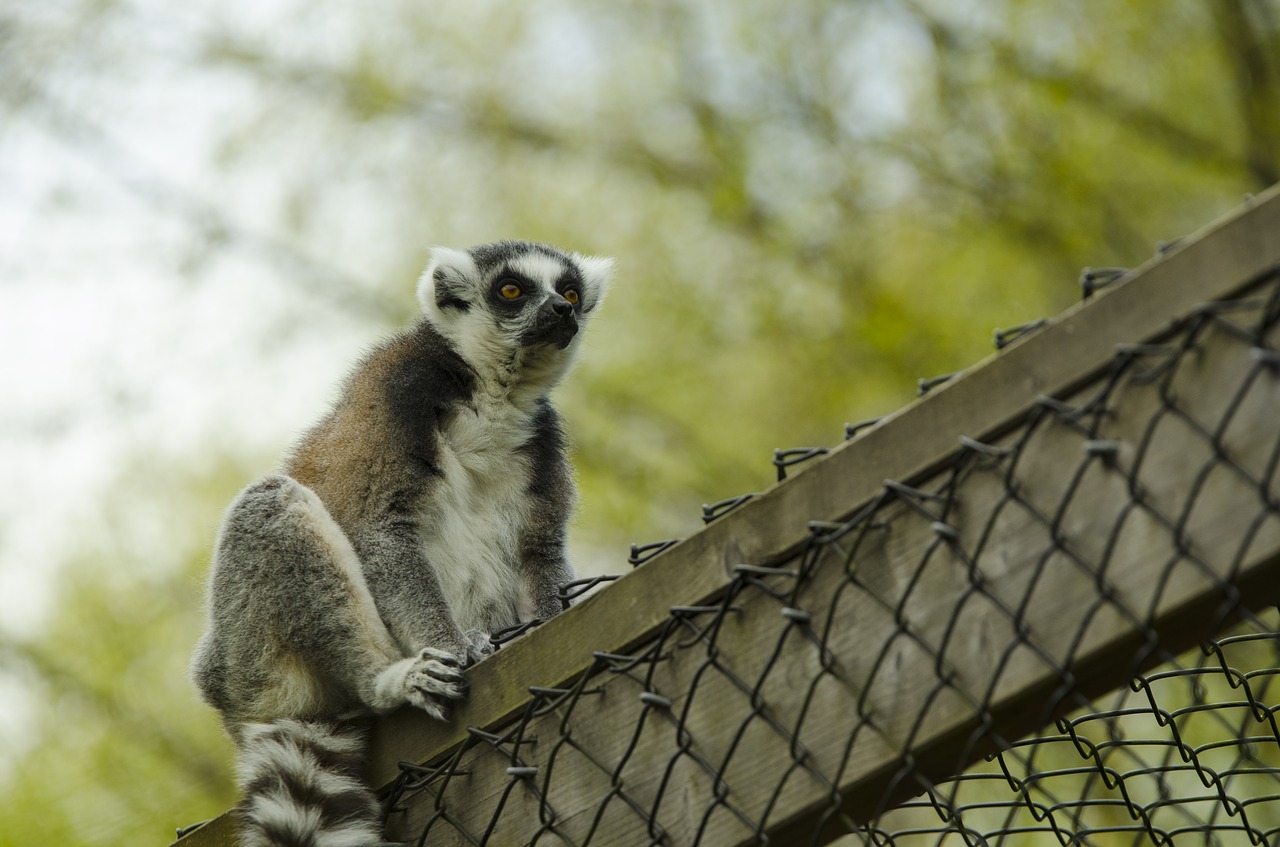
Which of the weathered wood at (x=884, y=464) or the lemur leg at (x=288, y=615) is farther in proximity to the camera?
the lemur leg at (x=288, y=615)

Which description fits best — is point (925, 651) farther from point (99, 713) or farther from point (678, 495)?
point (99, 713)

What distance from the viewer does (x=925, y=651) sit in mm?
1985

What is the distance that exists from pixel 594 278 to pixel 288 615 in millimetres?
2438

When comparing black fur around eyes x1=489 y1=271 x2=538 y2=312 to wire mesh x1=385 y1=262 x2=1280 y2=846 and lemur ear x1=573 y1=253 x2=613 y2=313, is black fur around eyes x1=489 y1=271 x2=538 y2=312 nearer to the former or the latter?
lemur ear x1=573 y1=253 x2=613 y2=313

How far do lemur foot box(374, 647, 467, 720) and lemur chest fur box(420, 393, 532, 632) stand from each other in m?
0.90

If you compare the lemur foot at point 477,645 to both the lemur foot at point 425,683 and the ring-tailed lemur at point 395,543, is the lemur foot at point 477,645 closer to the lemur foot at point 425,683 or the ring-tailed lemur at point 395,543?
the ring-tailed lemur at point 395,543

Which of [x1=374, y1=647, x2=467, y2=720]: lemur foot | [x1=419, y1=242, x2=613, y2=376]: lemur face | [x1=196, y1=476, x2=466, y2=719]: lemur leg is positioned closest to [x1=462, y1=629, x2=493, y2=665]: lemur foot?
[x1=196, y1=476, x2=466, y2=719]: lemur leg

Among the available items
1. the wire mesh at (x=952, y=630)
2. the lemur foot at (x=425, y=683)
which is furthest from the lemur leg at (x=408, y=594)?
the wire mesh at (x=952, y=630)

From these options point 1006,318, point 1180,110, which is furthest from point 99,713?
point 1180,110

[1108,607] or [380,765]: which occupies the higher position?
[380,765]

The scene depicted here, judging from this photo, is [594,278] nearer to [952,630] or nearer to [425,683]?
[425,683]

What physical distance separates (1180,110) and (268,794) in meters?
6.84

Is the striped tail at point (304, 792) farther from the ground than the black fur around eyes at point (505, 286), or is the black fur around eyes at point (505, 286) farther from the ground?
the black fur around eyes at point (505, 286)

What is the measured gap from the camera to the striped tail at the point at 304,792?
2.86 meters
